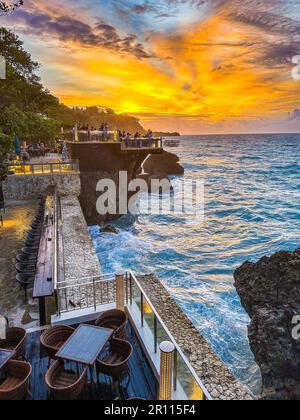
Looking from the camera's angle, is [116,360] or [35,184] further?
[35,184]

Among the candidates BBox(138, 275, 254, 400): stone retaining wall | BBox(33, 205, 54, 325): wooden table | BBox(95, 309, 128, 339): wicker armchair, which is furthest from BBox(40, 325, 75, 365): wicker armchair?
BBox(138, 275, 254, 400): stone retaining wall

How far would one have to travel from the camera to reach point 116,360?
4.79m

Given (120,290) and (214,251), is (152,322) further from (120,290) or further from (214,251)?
(214,251)

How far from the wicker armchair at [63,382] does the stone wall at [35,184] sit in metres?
15.6

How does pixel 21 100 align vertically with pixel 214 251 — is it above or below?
above

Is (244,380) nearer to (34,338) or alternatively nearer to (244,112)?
(34,338)

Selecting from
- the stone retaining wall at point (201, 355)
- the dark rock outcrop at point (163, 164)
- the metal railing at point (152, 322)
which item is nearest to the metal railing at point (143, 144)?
the stone retaining wall at point (201, 355)

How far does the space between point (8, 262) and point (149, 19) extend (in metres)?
21.9

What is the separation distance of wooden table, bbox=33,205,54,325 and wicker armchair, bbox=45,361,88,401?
161 cm

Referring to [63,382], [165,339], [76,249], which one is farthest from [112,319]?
[76,249]

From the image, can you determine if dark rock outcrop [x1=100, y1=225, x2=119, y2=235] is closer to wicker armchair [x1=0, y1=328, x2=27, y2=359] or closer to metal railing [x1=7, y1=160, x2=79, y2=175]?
metal railing [x1=7, y1=160, x2=79, y2=175]

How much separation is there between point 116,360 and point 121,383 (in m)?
0.40
